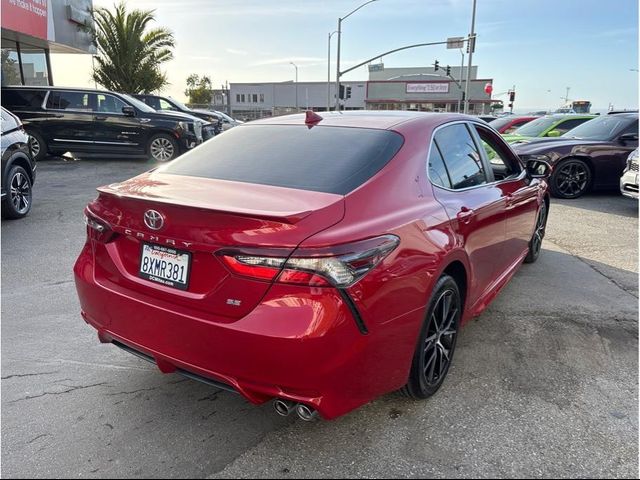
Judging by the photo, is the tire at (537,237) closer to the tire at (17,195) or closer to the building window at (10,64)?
the tire at (17,195)

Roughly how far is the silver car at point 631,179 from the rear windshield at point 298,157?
21.2ft

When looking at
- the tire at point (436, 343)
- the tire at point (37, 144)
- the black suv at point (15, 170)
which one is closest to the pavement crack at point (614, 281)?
the tire at point (436, 343)

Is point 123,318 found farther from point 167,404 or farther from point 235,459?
point 235,459

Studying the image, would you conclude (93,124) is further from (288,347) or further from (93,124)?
(288,347)

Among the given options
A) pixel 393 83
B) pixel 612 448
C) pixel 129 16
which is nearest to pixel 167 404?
pixel 612 448

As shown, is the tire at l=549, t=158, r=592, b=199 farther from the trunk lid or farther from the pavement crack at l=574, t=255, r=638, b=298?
the trunk lid

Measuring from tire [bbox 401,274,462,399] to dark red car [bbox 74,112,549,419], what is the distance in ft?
0.04

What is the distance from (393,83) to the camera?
211 feet

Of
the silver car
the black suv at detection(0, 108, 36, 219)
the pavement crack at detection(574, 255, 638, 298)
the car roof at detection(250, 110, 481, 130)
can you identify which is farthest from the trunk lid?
the silver car

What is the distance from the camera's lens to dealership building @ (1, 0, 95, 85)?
14578 millimetres

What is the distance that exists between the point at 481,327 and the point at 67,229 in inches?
207

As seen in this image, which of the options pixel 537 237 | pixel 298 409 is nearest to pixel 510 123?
pixel 537 237

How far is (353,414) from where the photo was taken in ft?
8.75

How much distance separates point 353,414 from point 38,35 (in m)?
17.5
